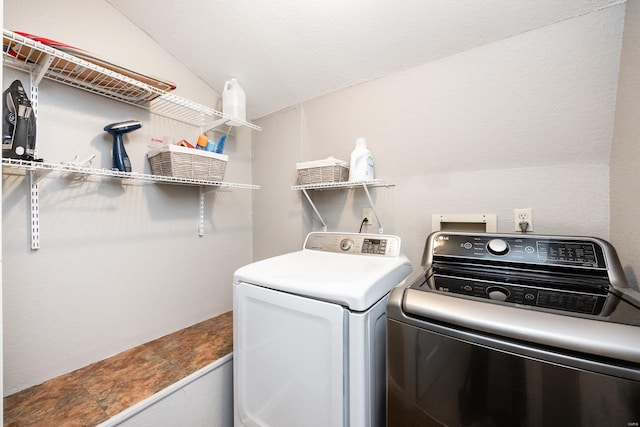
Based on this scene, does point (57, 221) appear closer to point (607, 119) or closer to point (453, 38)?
point (453, 38)

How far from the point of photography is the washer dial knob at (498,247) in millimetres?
1115

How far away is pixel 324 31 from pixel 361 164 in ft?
2.49

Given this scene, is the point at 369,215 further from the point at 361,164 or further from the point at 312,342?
the point at 312,342

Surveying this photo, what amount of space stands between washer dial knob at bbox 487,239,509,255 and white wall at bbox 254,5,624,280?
0.77ft

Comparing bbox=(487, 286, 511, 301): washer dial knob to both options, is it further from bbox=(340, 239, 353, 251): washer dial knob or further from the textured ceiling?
the textured ceiling

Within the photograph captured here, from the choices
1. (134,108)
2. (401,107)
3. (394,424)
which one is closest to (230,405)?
(394,424)

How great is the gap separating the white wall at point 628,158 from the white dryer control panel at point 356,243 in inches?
33.3

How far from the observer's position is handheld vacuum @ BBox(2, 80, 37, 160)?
101cm

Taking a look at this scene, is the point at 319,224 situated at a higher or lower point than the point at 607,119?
lower

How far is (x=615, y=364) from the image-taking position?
56 centimetres

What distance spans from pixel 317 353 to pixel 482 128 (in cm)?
135

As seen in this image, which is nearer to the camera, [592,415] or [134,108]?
[592,415]

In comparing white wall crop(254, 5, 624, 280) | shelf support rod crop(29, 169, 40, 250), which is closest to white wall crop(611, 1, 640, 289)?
white wall crop(254, 5, 624, 280)

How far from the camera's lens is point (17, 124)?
1.03 metres
